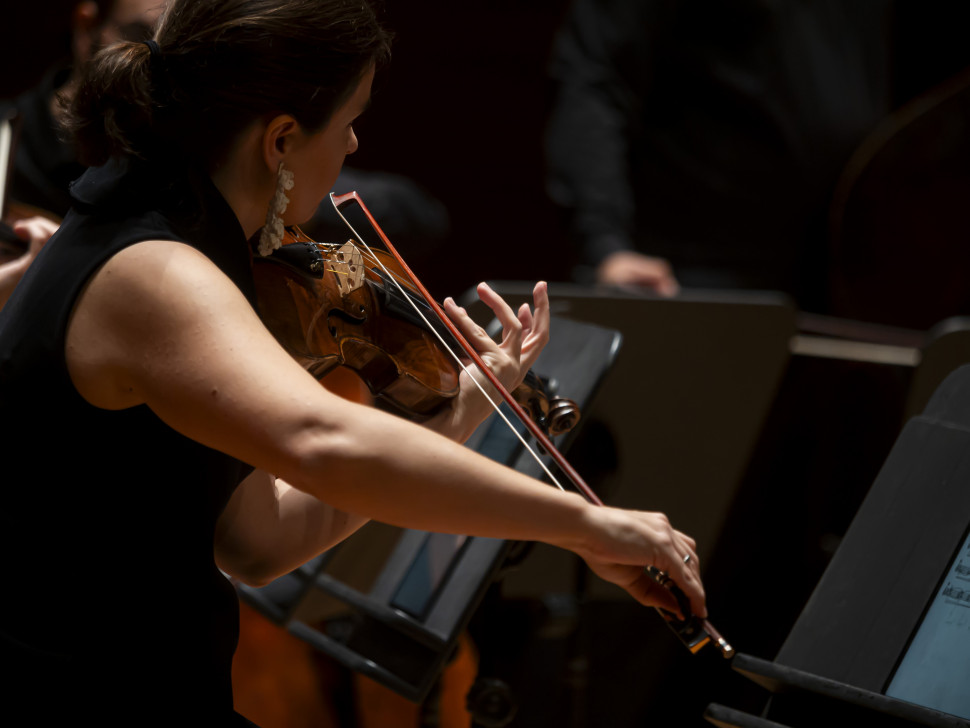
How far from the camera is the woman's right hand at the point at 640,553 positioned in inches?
31.1

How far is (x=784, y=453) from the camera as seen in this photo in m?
1.84

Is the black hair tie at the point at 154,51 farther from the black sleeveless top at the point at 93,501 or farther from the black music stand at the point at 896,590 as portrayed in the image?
the black music stand at the point at 896,590

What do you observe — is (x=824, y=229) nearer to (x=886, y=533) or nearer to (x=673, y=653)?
(x=673, y=653)

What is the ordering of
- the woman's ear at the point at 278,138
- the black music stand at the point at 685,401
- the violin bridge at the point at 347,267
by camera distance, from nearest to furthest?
the woman's ear at the point at 278,138
the violin bridge at the point at 347,267
the black music stand at the point at 685,401

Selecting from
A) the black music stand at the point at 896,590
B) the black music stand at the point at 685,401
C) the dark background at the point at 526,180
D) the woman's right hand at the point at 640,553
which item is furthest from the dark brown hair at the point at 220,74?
the dark background at the point at 526,180

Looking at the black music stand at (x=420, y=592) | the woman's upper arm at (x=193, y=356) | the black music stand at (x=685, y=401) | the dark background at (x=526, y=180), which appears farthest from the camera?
the dark background at (x=526, y=180)

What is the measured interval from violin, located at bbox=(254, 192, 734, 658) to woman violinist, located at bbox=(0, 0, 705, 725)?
62 millimetres

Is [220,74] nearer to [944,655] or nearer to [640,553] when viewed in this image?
[640,553]

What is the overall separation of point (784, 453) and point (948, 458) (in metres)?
0.87

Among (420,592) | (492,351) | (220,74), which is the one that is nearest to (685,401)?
(420,592)

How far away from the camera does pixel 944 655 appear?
901 millimetres

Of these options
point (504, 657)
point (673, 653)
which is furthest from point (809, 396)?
point (504, 657)

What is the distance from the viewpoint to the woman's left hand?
3.22 ft

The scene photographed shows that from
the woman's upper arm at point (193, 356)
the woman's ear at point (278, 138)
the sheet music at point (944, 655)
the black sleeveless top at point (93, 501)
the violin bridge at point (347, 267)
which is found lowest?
the black sleeveless top at point (93, 501)
